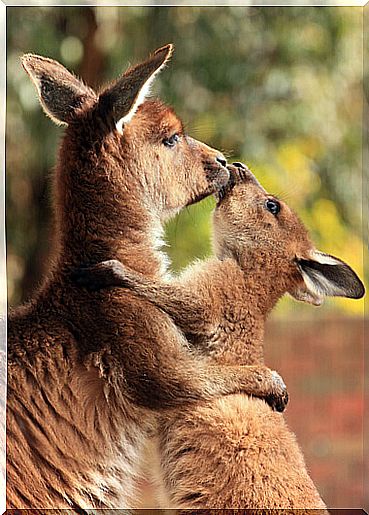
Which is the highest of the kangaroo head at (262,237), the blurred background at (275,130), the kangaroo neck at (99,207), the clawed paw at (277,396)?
the blurred background at (275,130)

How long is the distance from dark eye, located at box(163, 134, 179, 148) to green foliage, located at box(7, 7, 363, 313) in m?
0.38

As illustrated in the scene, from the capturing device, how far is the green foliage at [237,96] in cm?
329

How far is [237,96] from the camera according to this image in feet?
14.1

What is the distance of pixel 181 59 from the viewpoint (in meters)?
3.93

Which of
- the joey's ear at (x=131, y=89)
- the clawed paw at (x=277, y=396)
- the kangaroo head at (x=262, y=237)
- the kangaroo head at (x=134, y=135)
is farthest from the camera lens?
the kangaroo head at (x=262, y=237)

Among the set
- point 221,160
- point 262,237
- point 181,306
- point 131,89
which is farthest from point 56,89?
point 262,237

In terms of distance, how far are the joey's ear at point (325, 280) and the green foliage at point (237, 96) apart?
1.41 ft

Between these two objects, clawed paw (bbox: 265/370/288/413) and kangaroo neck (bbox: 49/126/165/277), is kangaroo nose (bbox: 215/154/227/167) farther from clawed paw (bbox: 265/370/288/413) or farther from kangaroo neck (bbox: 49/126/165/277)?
clawed paw (bbox: 265/370/288/413)

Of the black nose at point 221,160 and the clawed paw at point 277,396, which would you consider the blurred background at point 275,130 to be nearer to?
the black nose at point 221,160

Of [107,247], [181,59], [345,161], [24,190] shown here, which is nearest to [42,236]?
[24,190]

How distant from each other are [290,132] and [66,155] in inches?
91.1

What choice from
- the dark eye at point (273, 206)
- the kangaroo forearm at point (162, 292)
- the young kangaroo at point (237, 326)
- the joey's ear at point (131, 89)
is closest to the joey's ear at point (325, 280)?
the young kangaroo at point (237, 326)

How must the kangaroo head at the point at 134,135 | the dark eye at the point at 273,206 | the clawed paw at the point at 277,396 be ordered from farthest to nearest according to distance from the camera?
the dark eye at the point at 273,206 < the clawed paw at the point at 277,396 < the kangaroo head at the point at 134,135

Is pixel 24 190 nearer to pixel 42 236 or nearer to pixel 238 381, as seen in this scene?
pixel 42 236
